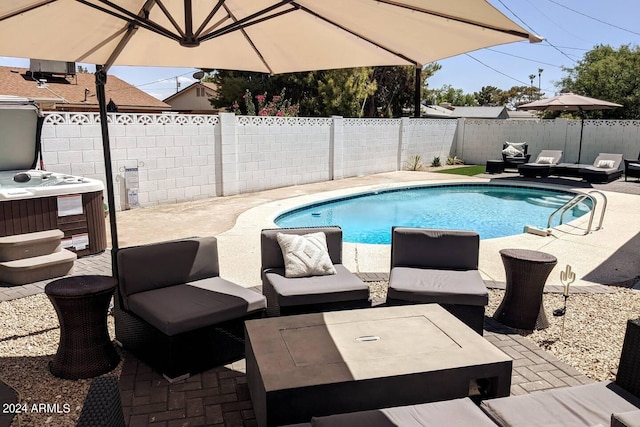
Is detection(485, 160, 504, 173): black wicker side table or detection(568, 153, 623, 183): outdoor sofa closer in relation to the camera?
detection(568, 153, 623, 183): outdoor sofa

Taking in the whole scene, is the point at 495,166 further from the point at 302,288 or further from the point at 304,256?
the point at 302,288

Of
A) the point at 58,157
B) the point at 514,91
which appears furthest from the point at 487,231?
the point at 514,91

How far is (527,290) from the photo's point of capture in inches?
171

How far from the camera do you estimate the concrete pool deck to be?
6.12 m

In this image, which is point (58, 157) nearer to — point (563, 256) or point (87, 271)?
point (87, 271)

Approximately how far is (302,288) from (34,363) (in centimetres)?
219

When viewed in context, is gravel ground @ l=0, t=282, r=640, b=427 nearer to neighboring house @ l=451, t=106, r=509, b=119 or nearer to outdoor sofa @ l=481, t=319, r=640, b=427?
outdoor sofa @ l=481, t=319, r=640, b=427

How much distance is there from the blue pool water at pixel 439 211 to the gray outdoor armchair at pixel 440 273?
14.4 ft

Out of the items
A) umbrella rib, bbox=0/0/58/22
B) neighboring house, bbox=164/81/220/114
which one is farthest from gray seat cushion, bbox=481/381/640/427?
neighboring house, bbox=164/81/220/114

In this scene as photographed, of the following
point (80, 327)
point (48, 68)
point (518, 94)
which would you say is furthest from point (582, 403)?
point (518, 94)

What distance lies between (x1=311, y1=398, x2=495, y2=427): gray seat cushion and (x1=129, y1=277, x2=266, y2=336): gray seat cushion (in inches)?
60.5

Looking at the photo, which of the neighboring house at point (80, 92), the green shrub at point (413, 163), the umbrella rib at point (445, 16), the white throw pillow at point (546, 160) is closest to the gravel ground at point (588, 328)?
the umbrella rib at point (445, 16)

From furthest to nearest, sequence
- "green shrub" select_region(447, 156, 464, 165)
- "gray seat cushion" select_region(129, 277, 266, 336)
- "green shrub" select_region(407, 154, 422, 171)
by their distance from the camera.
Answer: "green shrub" select_region(447, 156, 464, 165)
"green shrub" select_region(407, 154, 422, 171)
"gray seat cushion" select_region(129, 277, 266, 336)

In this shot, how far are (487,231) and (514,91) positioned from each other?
69430mm
